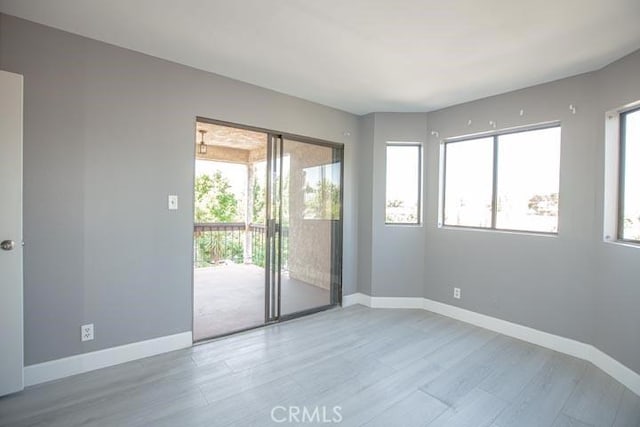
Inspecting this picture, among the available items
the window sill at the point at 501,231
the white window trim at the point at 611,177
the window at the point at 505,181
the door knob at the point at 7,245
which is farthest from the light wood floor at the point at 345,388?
the window at the point at 505,181

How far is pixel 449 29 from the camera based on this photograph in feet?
7.43

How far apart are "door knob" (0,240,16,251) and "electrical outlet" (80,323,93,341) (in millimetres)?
794

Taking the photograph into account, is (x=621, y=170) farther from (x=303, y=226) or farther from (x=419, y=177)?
(x=303, y=226)

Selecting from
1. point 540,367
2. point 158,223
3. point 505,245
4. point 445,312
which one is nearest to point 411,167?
point 505,245

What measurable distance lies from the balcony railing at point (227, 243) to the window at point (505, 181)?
8.40ft

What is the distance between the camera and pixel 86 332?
97.7 inches

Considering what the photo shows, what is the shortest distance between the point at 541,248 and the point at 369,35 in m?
2.68

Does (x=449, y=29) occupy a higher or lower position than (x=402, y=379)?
higher

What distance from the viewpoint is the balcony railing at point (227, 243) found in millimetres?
4133

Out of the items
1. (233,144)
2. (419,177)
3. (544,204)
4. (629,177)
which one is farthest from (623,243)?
(233,144)

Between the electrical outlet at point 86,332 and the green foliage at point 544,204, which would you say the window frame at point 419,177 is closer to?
the green foliage at point 544,204

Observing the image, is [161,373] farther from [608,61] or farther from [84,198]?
[608,61]

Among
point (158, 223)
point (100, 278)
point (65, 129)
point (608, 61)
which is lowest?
point (100, 278)

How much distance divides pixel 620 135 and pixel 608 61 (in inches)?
25.3
